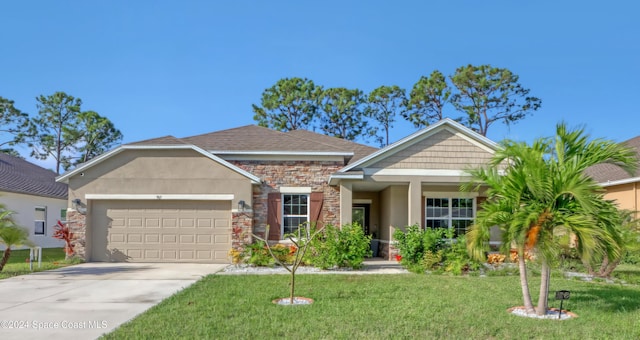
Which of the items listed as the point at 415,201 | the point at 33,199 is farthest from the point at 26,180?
the point at 415,201

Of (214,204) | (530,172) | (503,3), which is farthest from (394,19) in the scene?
(530,172)

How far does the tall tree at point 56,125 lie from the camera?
38000mm

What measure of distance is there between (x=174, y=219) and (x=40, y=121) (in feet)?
99.0

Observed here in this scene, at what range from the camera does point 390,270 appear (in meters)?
13.1

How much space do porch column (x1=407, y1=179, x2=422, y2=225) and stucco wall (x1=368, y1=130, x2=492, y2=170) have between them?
0.57 meters

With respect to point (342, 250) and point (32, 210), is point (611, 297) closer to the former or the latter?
point (342, 250)

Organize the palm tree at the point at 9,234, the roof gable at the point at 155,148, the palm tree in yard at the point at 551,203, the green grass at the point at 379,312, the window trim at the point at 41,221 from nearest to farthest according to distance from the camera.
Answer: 1. the green grass at the point at 379,312
2. the palm tree in yard at the point at 551,203
3. the palm tree at the point at 9,234
4. the roof gable at the point at 155,148
5. the window trim at the point at 41,221

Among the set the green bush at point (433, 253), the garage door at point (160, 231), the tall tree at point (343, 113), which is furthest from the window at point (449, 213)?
the tall tree at point (343, 113)

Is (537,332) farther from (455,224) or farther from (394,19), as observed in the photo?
(394,19)

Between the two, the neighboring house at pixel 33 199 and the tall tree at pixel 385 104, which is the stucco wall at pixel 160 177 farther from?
the tall tree at pixel 385 104

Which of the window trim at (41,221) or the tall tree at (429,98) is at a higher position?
the tall tree at (429,98)

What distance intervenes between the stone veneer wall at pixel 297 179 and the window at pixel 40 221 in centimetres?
1284

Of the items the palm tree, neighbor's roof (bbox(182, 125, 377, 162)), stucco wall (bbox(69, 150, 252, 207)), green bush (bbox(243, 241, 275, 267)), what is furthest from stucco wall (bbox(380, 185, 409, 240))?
the palm tree

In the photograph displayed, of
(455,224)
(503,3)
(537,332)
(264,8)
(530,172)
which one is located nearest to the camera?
(537,332)
